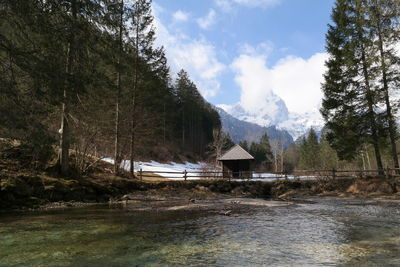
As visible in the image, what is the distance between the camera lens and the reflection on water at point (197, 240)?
19.4 ft

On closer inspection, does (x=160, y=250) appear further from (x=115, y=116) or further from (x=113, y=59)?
(x=115, y=116)

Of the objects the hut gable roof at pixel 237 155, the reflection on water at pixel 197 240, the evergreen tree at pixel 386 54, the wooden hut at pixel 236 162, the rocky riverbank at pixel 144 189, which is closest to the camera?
the reflection on water at pixel 197 240

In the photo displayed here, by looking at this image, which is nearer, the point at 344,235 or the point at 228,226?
the point at 344,235

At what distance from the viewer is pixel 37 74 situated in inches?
328

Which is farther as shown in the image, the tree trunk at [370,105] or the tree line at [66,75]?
the tree trunk at [370,105]

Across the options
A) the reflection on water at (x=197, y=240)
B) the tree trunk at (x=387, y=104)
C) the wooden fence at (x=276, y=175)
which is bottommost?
the reflection on water at (x=197, y=240)

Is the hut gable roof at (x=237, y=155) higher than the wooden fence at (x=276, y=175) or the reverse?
higher

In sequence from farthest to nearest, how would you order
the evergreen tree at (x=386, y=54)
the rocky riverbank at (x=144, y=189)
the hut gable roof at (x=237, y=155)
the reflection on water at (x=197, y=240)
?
the hut gable roof at (x=237, y=155) < the evergreen tree at (x=386, y=54) < the rocky riverbank at (x=144, y=189) < the reflection on water at (x=197, y=240)

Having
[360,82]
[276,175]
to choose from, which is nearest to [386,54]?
[360,82]

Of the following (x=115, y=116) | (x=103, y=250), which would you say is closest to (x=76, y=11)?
(x=103, y=250)

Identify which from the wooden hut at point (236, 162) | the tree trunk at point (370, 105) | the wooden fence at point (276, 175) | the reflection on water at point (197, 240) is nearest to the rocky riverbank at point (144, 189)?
the wooden fence at point (276, 175)

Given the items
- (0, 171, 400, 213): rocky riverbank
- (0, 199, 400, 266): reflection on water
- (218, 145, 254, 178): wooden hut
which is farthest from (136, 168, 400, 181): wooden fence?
(0, 199, 400, 266): reflection on water

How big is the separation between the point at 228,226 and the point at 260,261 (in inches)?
148

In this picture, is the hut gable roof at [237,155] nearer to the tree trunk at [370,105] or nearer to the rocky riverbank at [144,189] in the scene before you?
the rocky riverbank at [144,189]
